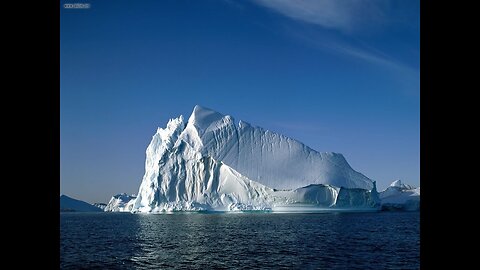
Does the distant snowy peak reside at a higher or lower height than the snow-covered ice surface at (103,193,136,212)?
higher

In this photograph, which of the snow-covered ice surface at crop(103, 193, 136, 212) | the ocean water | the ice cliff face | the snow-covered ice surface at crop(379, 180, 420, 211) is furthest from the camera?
the snow-covered ice surface at crop(103, 193, 136, 212)

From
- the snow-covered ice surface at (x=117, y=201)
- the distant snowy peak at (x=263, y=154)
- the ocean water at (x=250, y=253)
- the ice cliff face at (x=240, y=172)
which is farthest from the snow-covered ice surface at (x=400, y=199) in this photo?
the snow-covered ice surface at (x=117, y=201)

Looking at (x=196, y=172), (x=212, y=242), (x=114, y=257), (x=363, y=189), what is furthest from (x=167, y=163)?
(x=114, y=257)

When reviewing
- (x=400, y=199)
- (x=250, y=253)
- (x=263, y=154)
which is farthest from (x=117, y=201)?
(x=250, y=253)

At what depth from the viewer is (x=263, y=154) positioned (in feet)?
134

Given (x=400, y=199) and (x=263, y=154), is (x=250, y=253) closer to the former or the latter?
(x=263, y=154)

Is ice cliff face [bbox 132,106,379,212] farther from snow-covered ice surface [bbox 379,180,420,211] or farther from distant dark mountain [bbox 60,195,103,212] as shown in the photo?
distant dark mountain [bbox 60,195,103,212]

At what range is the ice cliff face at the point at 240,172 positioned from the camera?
39.8 meters

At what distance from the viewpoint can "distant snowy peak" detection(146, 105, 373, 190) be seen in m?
39.8

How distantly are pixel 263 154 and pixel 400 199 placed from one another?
25572 mm

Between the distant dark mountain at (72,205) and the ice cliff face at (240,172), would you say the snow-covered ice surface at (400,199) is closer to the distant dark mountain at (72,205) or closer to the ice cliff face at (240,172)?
the ice cliff face at (240,172)

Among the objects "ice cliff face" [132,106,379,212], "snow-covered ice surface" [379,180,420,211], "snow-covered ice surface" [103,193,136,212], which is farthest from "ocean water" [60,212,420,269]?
"snow-covered ice surface" [103,193,136,212]

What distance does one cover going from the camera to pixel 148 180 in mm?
45219
